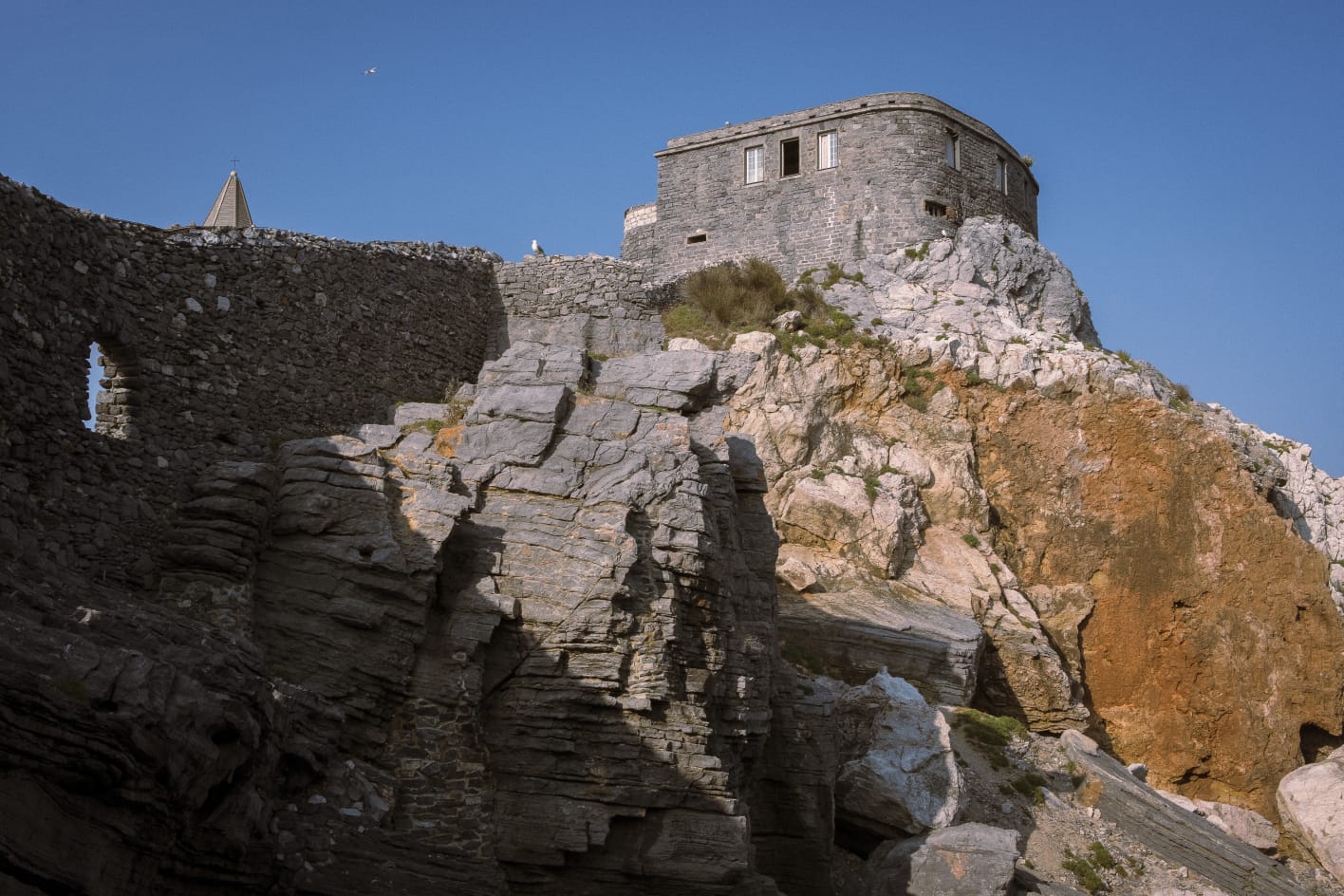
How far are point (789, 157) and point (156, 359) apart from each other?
19675 mm

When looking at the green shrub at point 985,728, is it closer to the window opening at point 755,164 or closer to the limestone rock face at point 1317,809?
the limestone rock face at point 1317,809

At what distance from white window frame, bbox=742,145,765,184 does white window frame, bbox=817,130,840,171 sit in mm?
1307

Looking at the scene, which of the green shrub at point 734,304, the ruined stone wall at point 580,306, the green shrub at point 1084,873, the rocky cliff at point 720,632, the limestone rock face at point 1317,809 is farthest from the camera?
the green shrub at point 734,304

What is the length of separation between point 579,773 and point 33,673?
5903 millimetres

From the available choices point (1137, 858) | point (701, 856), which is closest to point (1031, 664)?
point (1137, 858)

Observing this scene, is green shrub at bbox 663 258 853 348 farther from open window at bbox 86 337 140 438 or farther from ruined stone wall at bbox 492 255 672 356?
open window at bbox 86 337 140 438

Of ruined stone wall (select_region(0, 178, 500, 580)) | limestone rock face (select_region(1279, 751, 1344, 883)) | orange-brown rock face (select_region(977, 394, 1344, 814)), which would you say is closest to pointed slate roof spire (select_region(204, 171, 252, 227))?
ruined stone wall (select_region(0, 178, 500, 580))

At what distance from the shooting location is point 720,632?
616 inches

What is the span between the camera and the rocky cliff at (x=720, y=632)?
11141mm

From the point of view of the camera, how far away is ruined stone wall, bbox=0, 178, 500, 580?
13.7 m

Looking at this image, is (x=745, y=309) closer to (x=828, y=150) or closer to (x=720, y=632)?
(x=828, y=150)

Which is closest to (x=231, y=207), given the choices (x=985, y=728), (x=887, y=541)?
(x=887, y=541)

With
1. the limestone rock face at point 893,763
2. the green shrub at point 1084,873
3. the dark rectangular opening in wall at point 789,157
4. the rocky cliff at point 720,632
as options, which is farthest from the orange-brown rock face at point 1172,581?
the dark rectangular opening in wall at point 789,157

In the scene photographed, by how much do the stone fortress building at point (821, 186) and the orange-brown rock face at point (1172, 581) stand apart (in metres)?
6.37
